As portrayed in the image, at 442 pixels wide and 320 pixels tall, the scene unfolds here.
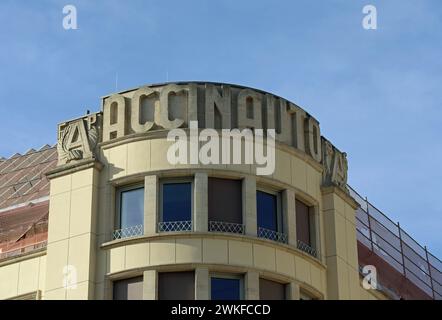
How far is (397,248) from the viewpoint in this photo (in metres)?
66.8

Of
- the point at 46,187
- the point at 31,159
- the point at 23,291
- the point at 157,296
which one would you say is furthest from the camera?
the point at 31,159

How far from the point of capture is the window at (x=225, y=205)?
5044 centimetres

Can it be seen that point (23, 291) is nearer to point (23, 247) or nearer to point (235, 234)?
point (23, 247)

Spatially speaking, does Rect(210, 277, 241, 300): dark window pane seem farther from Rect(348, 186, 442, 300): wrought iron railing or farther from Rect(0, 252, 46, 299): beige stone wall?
Rect(348, 186, 442, 300): wrought iron railing

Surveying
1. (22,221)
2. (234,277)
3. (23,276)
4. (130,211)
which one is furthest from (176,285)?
(22,221)

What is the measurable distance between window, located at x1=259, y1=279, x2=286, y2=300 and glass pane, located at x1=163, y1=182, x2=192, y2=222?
141 inches

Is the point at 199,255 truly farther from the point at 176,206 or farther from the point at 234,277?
the point at 176,206

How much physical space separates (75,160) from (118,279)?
5341 millimetres

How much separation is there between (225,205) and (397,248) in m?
18.0

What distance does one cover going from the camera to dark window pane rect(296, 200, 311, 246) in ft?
172

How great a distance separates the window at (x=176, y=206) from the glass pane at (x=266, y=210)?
8.83 ft

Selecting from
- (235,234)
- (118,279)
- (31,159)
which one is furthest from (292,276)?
(31,159)

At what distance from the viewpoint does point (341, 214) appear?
5475 cm

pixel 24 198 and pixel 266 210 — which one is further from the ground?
pixel 24 198
